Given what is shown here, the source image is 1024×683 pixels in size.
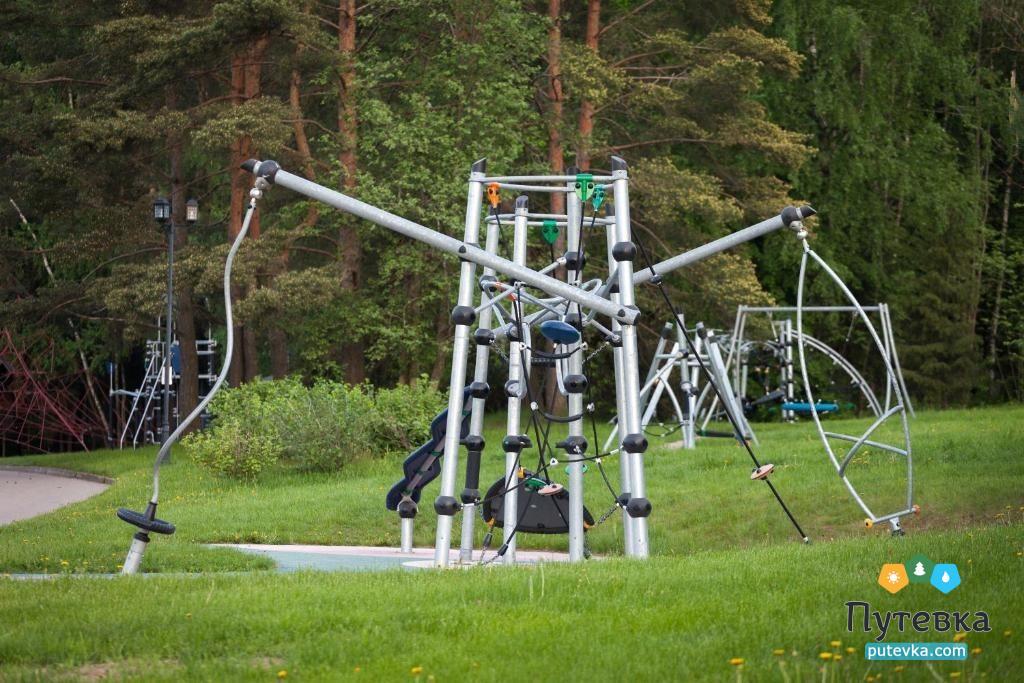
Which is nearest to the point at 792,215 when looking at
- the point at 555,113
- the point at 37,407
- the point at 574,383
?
the point at 574,383

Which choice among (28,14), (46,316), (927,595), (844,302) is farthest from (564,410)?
(927,595)

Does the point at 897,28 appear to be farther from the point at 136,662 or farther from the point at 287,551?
the point at 136,662

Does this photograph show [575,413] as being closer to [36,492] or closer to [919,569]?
[919,569]

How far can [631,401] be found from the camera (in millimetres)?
8875

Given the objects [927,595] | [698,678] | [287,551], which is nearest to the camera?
[698,678]

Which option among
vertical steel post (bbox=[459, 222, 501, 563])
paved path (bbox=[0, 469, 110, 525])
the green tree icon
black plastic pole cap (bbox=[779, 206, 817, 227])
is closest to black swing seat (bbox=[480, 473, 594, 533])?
vertical steel post (bbox=[459, 222, 501, 563])

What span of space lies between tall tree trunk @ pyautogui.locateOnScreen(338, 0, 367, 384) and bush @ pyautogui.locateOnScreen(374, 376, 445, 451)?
5.39 metres

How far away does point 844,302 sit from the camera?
34594mm

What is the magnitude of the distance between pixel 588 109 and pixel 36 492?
13.1 m

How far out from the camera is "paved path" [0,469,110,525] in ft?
64.2

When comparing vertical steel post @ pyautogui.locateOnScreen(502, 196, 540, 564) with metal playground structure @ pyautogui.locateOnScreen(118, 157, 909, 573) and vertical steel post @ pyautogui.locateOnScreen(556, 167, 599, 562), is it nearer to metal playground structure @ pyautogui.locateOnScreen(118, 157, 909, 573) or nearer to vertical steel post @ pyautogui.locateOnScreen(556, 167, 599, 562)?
metal playground structure @ pyautogui.locateOnScreen(118, 157, 909, 573)

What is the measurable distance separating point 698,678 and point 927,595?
1752 millimetres

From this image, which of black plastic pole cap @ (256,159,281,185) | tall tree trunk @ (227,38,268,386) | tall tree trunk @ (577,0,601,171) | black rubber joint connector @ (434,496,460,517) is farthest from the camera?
tall tree trunk @ (577,0,601,171)

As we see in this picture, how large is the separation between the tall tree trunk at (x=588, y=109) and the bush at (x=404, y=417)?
769 centimetres
